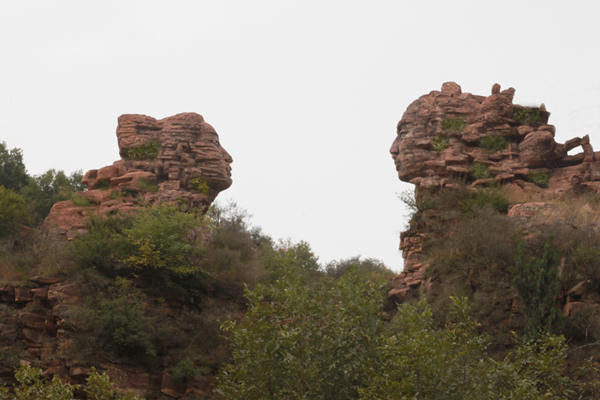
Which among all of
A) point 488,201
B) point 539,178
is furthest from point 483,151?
Result: point 488,201

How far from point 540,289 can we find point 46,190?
127 feet

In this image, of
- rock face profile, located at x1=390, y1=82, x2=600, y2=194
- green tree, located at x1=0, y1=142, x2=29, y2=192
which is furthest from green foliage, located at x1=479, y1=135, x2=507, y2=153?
green tree, located at x1=0, y1=142, x2=29, y2=192

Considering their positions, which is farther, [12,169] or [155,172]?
[12,169]

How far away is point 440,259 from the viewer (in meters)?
20.8

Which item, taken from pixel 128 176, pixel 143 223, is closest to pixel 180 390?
pixel 143 223

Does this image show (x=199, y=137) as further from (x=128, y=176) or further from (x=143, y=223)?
(x=143, y=223)

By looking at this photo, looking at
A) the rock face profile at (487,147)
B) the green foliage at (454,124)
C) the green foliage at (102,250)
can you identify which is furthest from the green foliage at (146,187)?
the green foliage at (454,124)

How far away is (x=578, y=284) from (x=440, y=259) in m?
5.42

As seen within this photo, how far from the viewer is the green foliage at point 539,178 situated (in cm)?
2491

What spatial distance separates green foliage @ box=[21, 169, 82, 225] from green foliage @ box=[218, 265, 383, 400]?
31421 mm

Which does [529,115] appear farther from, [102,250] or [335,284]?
[102,250]

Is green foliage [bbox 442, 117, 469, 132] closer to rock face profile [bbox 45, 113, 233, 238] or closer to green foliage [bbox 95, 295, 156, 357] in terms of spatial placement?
rock face profile [bbox 45, 113, 233, 238]

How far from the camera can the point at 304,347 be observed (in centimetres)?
1005

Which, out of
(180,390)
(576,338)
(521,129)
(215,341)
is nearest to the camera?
(576,338)
